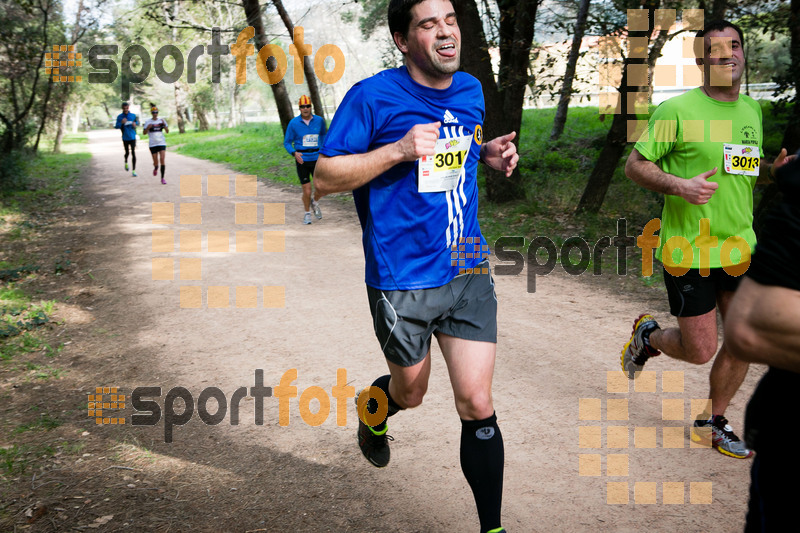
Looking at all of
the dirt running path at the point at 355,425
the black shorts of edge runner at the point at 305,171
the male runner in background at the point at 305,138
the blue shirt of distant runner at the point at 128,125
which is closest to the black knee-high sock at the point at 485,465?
the dirt running path at the point at 355,425

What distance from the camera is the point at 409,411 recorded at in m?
4.65

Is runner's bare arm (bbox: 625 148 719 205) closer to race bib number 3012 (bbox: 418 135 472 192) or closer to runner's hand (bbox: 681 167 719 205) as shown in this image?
runner's hand (bbox: 681 167 719 205)

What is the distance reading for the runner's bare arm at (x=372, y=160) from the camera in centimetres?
267

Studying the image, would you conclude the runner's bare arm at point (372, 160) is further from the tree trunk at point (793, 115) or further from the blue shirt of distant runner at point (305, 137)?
the blue shirt of distant runner at point (305, 137)

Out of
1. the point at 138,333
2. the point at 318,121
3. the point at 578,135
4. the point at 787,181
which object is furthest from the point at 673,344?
the point at 578,135

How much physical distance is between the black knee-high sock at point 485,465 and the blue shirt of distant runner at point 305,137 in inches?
360

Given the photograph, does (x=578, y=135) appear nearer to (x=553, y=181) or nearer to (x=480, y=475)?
(x=553, y=181)

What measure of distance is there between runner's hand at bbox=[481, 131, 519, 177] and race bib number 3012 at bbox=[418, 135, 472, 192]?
0.25 m

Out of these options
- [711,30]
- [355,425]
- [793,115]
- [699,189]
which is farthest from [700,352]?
[793,115]

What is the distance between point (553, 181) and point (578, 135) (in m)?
5.98

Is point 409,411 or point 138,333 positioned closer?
point 409,411

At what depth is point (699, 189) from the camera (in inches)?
133

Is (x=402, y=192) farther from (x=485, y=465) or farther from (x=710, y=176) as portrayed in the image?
(x=710, y=176)

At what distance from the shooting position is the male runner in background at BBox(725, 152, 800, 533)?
1309mm
